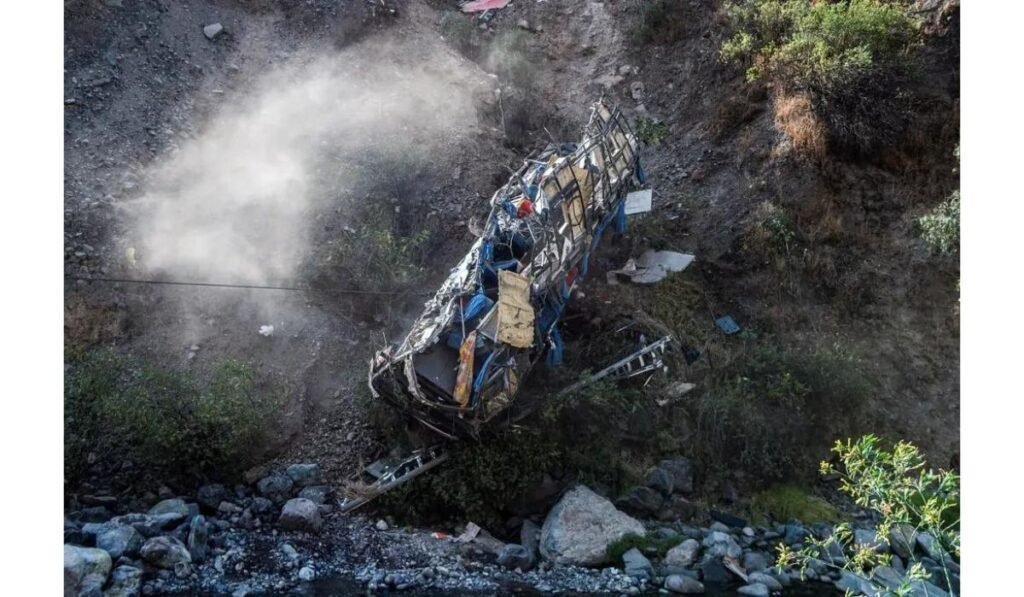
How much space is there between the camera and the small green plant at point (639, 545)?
8641 mm

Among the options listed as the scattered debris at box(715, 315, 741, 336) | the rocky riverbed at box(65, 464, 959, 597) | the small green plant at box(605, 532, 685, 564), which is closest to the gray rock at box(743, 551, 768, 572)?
the rocky riverbed at box(65, 464, 959, 597)

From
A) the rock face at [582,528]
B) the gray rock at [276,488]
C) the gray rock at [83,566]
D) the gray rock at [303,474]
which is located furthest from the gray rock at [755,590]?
the gray rock at [83,566]

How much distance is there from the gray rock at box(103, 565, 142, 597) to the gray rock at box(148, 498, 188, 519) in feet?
3.17

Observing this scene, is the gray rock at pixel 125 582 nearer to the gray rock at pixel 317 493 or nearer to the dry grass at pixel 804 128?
the gray rock at pixel 317 493

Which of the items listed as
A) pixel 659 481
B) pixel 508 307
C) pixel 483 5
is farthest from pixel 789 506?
pixel 483 5

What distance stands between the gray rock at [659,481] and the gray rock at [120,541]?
577cm

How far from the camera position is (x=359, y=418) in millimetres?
10000

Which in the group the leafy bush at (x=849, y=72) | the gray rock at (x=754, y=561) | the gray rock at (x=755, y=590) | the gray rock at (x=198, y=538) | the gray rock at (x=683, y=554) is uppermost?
the leafy bush at (x=849, y=72)

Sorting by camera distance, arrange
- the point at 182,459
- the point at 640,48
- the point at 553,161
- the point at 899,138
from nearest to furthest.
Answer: the point at 182,459 < the point at 553,161 < the point at 899,138 < the point at 640,48

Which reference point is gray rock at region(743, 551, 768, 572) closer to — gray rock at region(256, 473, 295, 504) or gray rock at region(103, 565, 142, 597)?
gray rock at region(256, 473, 295, 504)

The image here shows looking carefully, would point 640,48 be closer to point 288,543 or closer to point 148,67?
point 148,67

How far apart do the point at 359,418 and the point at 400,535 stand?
189 centimetres

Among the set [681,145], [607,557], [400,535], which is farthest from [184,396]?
[681,145]

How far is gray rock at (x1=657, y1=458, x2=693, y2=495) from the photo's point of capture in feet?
32.4
